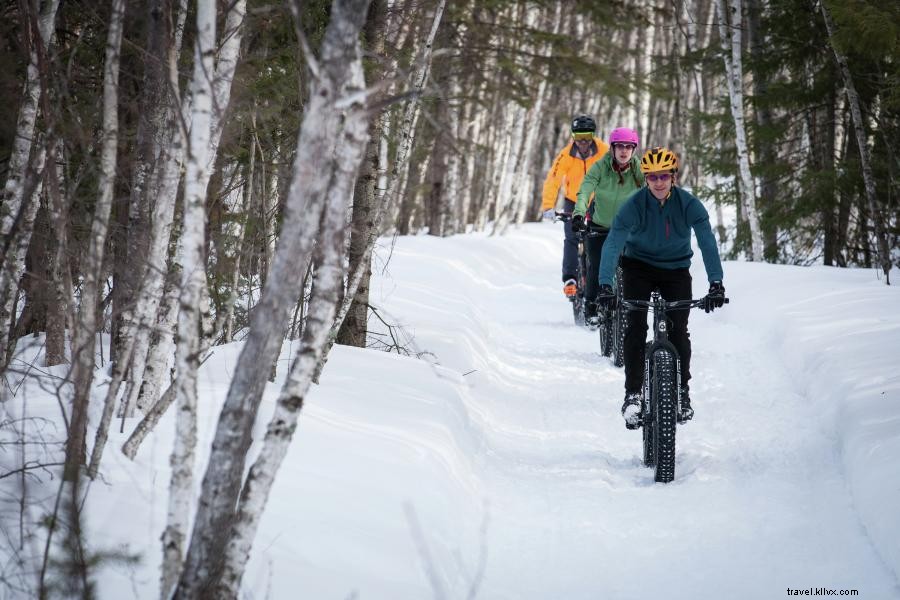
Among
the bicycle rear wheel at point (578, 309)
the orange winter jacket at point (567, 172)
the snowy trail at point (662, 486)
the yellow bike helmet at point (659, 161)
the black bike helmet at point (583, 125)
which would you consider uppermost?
the black bike helmet at point (583, 125)

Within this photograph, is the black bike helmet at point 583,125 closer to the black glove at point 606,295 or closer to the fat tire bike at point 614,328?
the fat tire bike at point 614,328

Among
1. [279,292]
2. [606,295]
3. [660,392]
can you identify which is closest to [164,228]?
[279,292]

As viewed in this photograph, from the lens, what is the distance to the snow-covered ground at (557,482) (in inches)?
145

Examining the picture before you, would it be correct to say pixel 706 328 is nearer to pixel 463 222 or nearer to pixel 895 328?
pixel 895 328

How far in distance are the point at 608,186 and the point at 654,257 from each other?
319 cm

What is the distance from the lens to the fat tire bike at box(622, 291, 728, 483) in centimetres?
536

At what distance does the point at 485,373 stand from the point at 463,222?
20.6 metres

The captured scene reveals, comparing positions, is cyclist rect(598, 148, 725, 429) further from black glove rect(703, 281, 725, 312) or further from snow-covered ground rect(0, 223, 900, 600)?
snow-covered ground rect(0, 223, 900, 600)

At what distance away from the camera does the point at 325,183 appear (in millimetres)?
2674

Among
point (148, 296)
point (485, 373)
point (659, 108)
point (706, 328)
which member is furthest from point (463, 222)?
point (148, 296)

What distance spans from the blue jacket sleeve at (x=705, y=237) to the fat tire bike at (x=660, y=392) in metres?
0.34

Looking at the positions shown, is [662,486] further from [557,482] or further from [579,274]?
[579,274]

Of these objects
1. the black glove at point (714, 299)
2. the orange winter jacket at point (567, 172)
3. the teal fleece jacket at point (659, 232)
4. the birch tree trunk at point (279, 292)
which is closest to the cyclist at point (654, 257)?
the teal fleece jacket at point (659, 232)

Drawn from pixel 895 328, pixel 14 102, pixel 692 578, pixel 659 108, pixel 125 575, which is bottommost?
pixel 692 578
